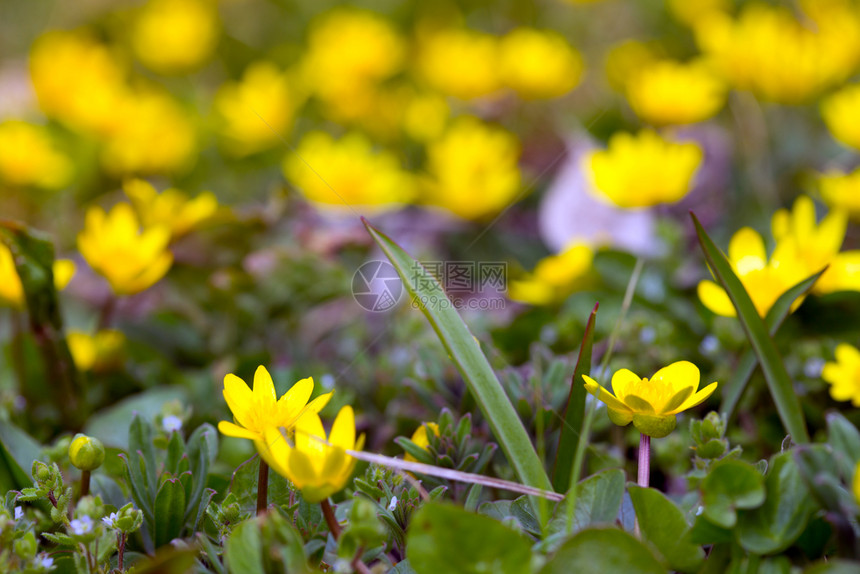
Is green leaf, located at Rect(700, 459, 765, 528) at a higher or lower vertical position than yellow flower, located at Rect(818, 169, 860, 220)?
higher

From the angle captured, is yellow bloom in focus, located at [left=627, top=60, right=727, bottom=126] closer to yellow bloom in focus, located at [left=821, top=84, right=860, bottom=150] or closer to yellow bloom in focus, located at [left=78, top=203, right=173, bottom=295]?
yellow bloom in focus, located at [left=821, top=84, right=860, bottom=150]

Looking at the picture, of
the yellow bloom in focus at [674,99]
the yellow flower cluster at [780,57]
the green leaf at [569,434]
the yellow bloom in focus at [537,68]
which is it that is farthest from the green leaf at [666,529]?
the yellow bloom in focus at [537,68]

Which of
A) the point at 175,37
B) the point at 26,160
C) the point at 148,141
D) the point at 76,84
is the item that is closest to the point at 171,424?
the point at 26,160

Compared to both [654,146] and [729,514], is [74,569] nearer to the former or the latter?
[729,514]

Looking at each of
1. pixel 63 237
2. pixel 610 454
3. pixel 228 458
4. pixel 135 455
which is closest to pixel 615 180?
pixel 610 454

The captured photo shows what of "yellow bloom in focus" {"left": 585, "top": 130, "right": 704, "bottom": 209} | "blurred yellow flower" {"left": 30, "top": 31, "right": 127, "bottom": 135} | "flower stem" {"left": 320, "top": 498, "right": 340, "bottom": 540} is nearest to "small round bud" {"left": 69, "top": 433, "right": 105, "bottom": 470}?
"flower stem" {"left": 320, "top": 498, "right": 340, "bottom": 540}

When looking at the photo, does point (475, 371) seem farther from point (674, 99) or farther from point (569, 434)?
point (674, 99)
